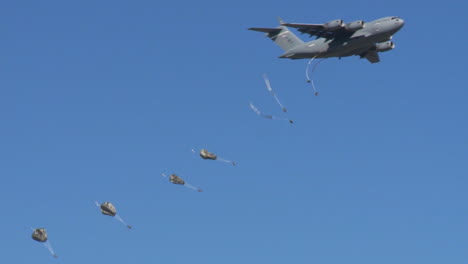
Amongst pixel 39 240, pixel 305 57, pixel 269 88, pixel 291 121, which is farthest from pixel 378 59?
A: pixel 39 240

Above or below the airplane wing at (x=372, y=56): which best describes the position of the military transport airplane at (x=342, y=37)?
below

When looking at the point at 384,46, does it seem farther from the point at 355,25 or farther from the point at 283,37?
the point at 283,37

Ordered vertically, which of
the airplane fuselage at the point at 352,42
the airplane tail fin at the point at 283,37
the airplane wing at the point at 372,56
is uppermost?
the airplane wing at the point at 372,56

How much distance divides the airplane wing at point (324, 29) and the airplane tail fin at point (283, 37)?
648 cm

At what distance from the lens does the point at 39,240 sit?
7400 cm

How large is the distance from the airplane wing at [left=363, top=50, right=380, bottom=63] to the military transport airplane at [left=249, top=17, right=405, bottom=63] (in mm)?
3856

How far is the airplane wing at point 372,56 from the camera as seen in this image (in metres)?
101

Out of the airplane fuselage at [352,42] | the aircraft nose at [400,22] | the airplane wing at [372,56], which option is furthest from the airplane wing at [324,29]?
the airplane wing at [372,56]

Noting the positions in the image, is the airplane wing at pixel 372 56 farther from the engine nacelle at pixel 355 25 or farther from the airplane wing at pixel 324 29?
the engine nacelle at pixel 355 25

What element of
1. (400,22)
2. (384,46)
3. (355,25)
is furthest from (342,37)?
(384,46)

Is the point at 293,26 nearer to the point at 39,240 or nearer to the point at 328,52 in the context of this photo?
the point at 328,52

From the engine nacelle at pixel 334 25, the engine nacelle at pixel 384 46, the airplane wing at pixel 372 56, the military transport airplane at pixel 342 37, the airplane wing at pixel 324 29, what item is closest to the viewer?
the military transport airplane at pixel 342 37

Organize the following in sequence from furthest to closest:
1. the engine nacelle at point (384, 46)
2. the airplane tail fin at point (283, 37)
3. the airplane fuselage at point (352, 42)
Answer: the airplane tail fin at point (283, 37) < the engine nacelle at point (384, 46) < the airplane fuselage at point (352, 42)

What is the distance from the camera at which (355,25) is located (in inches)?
3489
